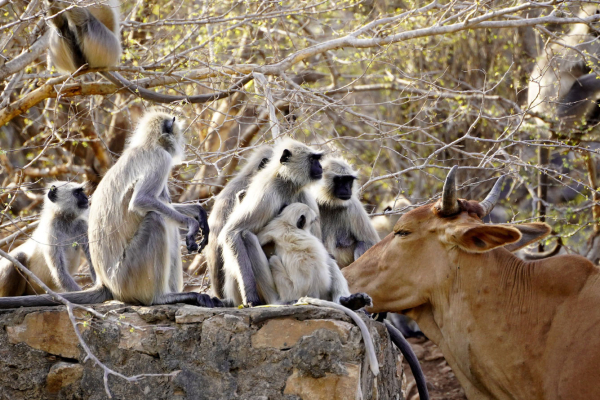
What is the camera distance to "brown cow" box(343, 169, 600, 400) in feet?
11.6

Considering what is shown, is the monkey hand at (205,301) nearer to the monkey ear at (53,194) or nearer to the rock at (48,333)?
the rock at (48,333)

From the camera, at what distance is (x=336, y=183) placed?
238 inches

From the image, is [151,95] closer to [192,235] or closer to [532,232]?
[192,235]

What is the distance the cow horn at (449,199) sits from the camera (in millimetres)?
3688

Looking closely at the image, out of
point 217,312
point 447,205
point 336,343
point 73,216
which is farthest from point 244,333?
point 73,216

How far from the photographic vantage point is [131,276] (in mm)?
4410

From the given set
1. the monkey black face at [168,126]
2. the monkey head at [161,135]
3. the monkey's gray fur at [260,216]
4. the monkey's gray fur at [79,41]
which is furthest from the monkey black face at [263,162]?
the monkey's gray fur at [79,41]

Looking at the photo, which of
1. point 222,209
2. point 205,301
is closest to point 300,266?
point 205,301

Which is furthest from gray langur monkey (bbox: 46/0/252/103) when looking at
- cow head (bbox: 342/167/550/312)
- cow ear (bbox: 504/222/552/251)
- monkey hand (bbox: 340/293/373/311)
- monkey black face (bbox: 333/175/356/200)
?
cow ear (bbox: 504/222/552/251)

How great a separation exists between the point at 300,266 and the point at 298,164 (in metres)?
0.91

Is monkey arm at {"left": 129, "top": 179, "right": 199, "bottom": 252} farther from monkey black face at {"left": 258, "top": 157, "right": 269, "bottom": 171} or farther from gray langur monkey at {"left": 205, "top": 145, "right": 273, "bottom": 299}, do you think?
monkey black face at {"left": 258, "top": 157, "right": 269, "bottom": 171}

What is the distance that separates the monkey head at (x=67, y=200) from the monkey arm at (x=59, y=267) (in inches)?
16.6

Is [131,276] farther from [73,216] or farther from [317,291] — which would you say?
[73,216]

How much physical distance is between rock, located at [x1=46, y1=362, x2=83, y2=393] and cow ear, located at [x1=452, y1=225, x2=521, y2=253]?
2.32 m
